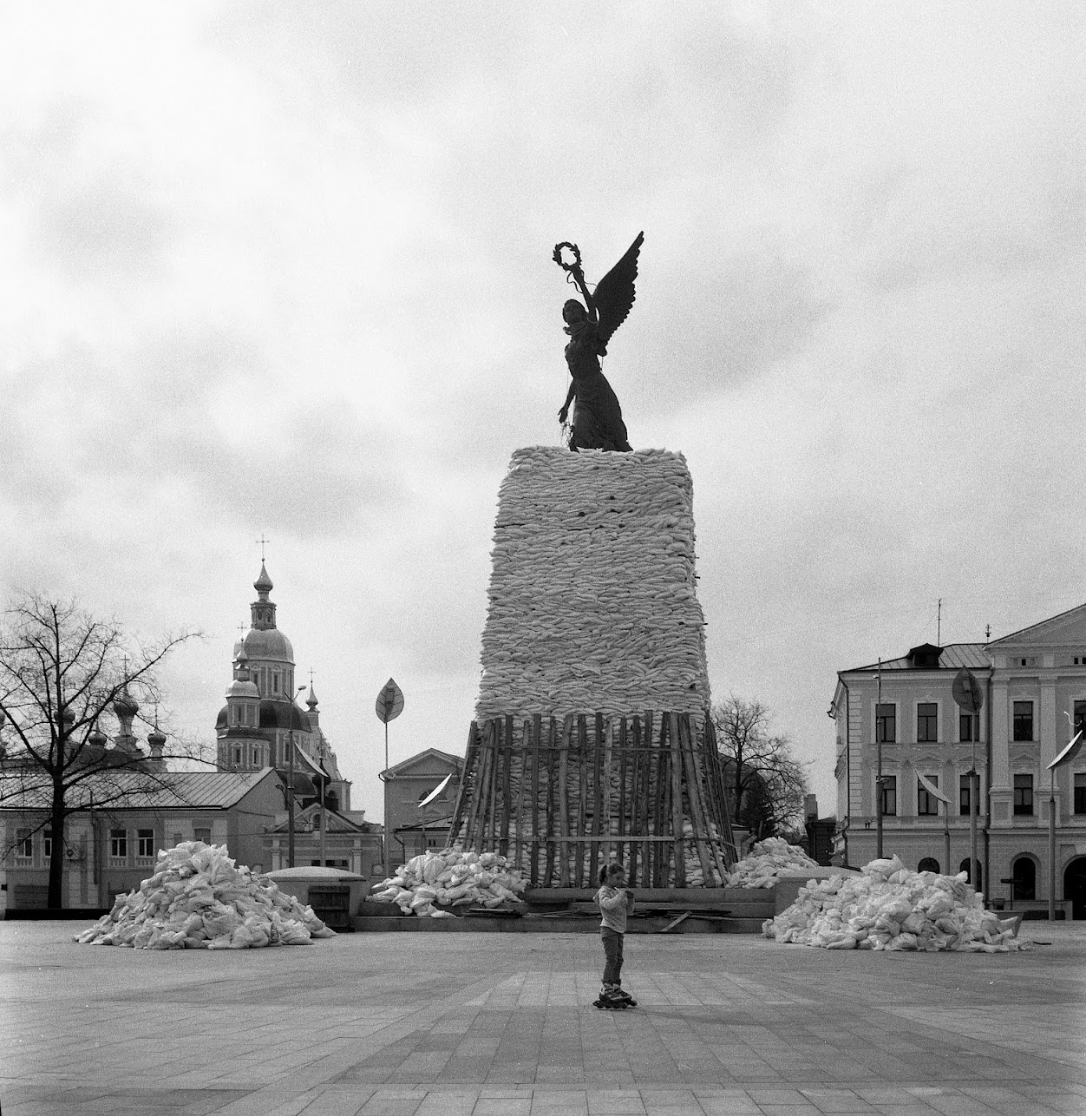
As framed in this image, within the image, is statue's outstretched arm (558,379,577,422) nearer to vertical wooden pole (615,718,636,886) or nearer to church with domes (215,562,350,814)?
vertical wooden pole (615,718,636,886)

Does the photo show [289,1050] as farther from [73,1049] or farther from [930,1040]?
[930,1040]

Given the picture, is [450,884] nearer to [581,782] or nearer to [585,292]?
[581,782]

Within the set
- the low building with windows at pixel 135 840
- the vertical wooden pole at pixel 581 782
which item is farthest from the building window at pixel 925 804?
the low building with windows at pixel 135 840

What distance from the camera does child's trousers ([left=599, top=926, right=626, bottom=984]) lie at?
1228cm

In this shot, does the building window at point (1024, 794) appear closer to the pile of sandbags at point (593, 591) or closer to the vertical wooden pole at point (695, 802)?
the pile of sandbags at point (593, 591)

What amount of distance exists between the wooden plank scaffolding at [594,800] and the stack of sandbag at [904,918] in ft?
19.8

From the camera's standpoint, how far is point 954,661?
56.4 metres

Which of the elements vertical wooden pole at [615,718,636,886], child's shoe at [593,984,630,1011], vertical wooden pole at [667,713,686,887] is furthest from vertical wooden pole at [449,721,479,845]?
child's shoe at [593,984,630,1011]

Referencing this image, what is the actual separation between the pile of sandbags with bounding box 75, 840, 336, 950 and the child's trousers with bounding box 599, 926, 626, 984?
8666mm

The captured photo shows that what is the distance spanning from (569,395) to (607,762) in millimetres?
8192

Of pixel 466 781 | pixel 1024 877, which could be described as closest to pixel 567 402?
pixel 466 781

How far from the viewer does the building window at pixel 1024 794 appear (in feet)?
175

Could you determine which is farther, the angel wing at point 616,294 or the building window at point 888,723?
the building window at point 888,723

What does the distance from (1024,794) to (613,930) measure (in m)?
43.6
